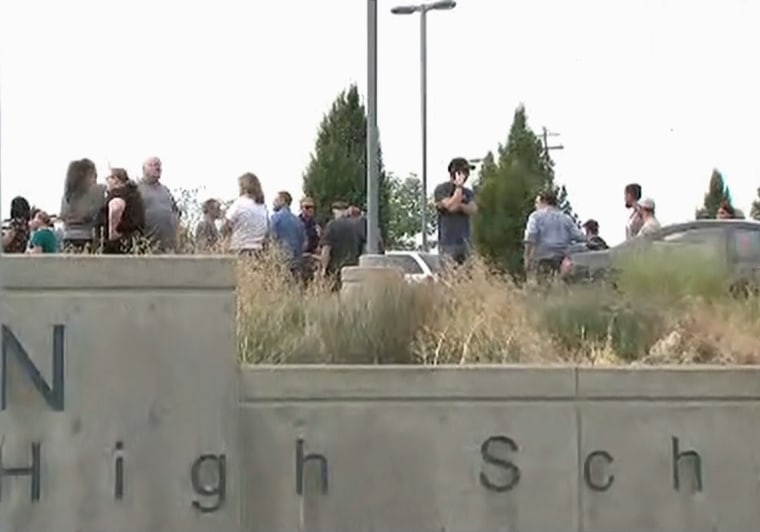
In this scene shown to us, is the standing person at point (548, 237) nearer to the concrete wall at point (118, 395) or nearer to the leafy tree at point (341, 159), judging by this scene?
the concrete wall at point (118, 395)

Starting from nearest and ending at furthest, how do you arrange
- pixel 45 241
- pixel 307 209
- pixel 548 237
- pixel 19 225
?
1. pixel 45 241
2. pixel 19 225
3. pixel 548 237
4. pixel 307 209

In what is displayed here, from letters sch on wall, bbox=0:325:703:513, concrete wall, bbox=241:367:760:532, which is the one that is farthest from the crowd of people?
letters sch on wall, bbox=0:325:703:513

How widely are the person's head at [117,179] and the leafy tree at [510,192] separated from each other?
9.54 ft

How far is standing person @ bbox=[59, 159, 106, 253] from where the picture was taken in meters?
13.8

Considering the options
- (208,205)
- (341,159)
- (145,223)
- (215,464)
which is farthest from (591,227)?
(341,159)

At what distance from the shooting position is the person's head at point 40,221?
15137 mm

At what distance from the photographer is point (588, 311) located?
9398 mm

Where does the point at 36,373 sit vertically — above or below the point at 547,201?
below

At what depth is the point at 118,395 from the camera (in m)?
7.75

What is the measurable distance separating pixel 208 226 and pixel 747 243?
5.54 m

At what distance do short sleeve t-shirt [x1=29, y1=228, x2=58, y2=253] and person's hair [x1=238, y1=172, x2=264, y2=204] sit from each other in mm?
1996

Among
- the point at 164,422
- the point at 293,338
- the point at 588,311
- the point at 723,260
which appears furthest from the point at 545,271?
the point at 164,422

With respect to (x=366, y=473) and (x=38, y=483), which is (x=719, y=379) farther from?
(x=38, y=483)

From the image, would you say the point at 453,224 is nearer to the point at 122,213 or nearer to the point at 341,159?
the point at 122,213
